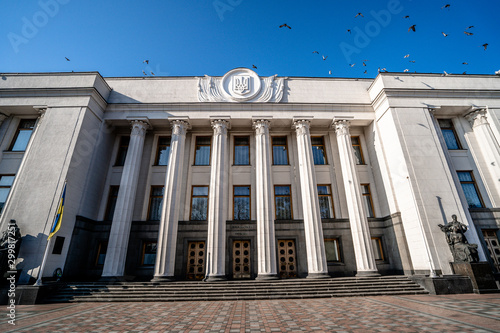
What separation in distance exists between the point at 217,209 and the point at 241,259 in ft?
11.9

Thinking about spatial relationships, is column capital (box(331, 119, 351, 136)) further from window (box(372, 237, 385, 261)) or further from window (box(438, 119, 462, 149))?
window (box(372, 237, 385, 261))

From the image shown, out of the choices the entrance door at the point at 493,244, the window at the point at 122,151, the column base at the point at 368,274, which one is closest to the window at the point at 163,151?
the window at the point at 122,151

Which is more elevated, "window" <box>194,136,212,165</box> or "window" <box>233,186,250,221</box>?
"window" <box>194,136,212,165</box>

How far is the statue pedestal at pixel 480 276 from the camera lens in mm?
10008

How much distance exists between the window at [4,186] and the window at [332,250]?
19561mm

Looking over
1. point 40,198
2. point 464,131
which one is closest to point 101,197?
point 40,198

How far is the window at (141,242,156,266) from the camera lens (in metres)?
14.3

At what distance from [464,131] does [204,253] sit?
19.8 meters

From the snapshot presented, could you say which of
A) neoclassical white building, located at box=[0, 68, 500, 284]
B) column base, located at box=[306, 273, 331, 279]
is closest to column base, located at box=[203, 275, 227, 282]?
neoclassical white building, located at box=[0, 68, 500, 284]

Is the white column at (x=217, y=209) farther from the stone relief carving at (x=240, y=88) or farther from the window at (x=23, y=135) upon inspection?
the window at (x=23, y=135)

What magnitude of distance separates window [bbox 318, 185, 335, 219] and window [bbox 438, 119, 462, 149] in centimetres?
886

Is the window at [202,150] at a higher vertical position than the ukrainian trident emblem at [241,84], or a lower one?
lower

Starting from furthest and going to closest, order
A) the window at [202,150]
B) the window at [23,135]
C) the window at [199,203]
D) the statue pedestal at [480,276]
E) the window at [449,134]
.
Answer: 1. the window at [202,150]
2. the window at [449,134]
3. the window at [199,203]
4. the window at [23,135]
5. the statue pedestal at [480,276]

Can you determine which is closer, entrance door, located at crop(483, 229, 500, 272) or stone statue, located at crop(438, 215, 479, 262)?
stone statue, located at crop(438, 215, 479, 262)
